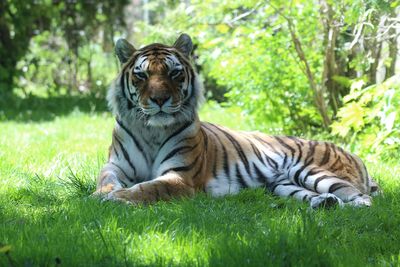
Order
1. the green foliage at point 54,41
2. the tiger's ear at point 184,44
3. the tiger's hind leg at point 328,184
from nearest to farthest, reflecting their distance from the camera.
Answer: the tiger's hind leg at point 328,184 < the tiger's ear at point 184,44 < the green foliage at point 54,41

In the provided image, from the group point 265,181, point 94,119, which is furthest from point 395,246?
point 94,119

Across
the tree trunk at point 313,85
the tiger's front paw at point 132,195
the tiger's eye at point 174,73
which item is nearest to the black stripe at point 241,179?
the tiger's eye at point 174,73

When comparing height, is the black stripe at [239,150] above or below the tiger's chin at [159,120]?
below

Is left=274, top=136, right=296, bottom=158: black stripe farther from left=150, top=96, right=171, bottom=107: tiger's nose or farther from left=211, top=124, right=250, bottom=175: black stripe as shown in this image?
left=150, top=96, right=171, bottom=107: tiger's nose

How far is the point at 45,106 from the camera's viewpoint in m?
13.5

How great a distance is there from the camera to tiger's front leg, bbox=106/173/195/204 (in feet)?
16.3

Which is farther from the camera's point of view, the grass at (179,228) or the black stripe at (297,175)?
the black stripe at (297,175)

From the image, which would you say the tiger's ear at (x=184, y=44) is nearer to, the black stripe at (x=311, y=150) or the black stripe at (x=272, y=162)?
the black stripe at (x=272, y=162)

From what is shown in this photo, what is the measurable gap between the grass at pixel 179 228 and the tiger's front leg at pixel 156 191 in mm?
156

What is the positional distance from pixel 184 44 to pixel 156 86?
71 centimetres

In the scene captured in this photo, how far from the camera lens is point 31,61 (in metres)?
15.1

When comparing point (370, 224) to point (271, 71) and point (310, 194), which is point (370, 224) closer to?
point (310, 194)

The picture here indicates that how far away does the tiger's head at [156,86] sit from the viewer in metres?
5.43

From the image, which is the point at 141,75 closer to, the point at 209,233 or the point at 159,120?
the point at 159,120
